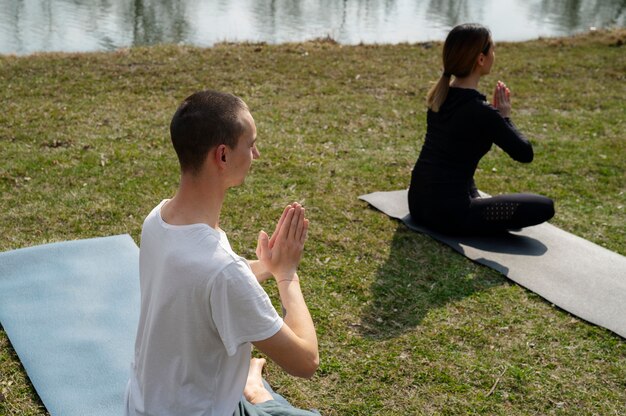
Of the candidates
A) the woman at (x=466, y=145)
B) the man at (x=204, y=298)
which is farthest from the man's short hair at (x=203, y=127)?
the woman at (x=466, y=145)

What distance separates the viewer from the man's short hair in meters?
2.01

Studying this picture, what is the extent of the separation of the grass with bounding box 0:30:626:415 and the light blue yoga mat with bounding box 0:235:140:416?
119 mm

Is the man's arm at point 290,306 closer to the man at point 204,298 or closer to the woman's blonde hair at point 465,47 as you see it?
the man at point 204,298

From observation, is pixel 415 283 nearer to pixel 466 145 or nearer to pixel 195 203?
pixel 466 145

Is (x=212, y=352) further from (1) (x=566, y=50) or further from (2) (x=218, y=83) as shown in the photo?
(1) (x=566, y=50)

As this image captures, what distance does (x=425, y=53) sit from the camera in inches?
376

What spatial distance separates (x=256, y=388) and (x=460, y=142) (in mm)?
2235

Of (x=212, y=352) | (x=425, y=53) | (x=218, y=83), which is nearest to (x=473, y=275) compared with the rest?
(x=212, y=352)

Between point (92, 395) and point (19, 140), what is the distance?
3.39 m

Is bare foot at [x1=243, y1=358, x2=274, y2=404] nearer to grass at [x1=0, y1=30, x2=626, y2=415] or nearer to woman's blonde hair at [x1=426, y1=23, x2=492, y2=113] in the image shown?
grass at [x1=0, y1=30, x2=626, y2=415]

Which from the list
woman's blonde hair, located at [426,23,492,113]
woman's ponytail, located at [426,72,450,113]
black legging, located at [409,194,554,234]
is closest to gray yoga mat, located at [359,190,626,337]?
black legging, located at [409,194,554,234]

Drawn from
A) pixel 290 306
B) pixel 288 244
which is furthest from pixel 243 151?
pixel 290 306

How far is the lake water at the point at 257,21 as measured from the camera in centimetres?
1105

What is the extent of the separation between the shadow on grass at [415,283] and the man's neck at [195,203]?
68.2 inches
